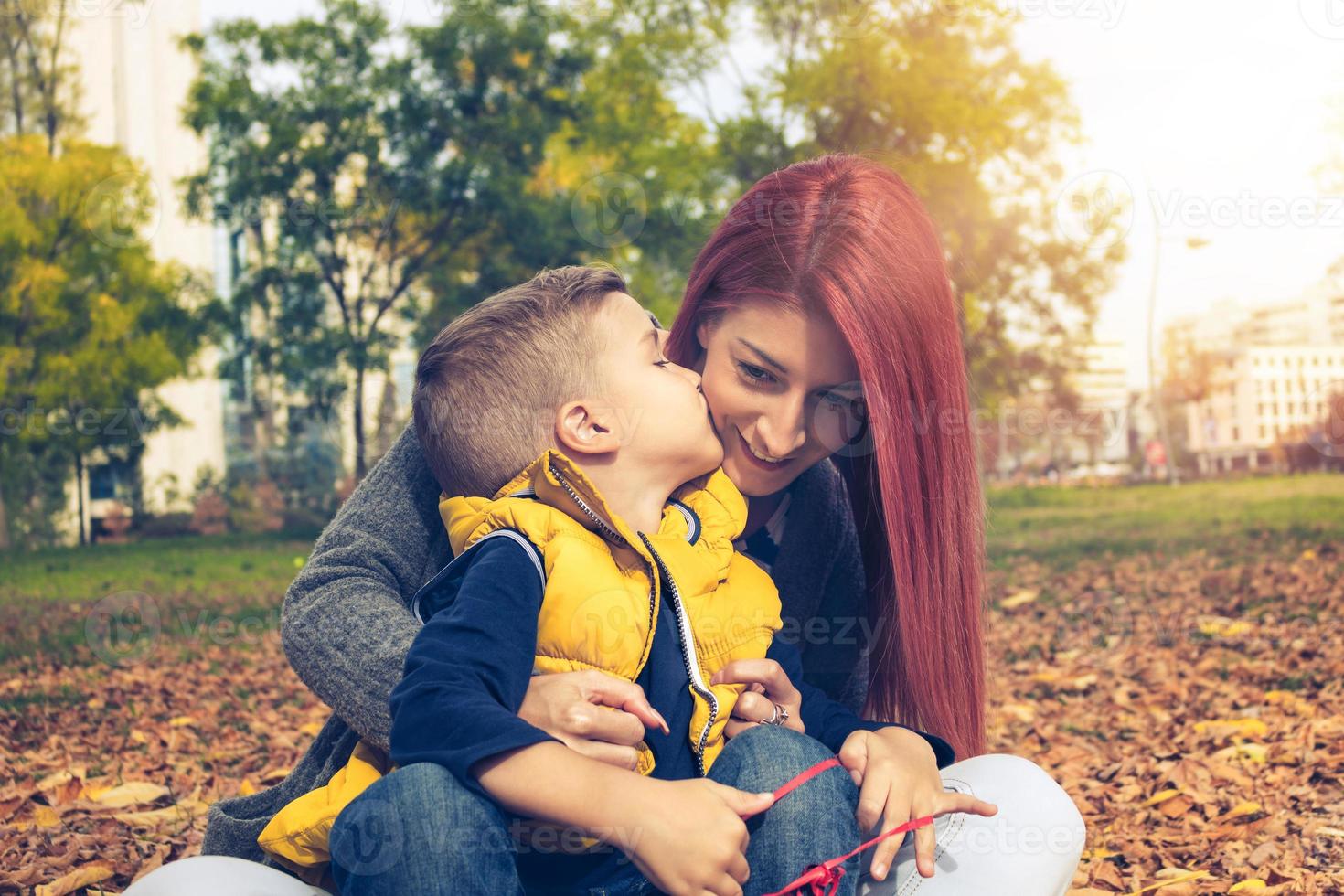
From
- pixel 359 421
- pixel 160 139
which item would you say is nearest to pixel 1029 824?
pixel 359 421

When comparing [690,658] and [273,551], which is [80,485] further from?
[690,658]

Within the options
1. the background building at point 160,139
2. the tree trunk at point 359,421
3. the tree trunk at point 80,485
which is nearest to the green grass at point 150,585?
the tree trunk at point 80,485

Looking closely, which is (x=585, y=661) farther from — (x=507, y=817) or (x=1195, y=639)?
(x=1195, y=639)

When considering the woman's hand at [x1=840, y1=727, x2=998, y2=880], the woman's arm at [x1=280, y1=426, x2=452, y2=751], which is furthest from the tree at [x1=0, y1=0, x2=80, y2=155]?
the woman's hand at [x1=840, y1=727, x2=998, y2=880]

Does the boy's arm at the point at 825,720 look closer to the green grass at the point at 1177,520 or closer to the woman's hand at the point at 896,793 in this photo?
the woman's hand at the point at 896,793

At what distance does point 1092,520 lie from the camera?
15578 mm

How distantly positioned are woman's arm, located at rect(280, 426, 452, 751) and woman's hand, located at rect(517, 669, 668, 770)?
37cm

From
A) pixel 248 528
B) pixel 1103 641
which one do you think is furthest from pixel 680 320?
pixel 248 528

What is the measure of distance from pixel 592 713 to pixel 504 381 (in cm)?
68

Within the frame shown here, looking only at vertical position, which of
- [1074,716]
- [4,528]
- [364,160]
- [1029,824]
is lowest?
[1074,716]

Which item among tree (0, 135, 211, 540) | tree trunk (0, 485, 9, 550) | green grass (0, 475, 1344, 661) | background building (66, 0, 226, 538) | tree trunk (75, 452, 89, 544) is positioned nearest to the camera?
green grass (0, 475, 1344, 661)

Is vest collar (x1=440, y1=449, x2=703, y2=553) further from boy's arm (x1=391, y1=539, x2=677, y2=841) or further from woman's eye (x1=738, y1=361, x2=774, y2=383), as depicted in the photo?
woman's eye (x1=738, y1=361, x2=774, y2=383)

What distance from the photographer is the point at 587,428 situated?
1958 mm

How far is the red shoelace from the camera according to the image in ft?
5.17
